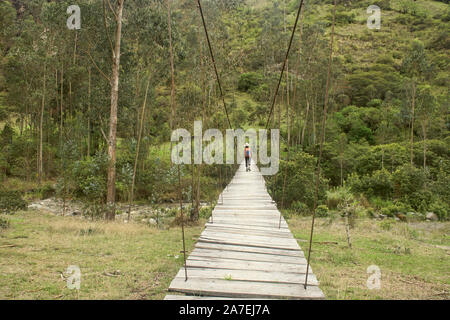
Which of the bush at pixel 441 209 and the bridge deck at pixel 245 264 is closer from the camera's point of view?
the bridge deck at pixel 245 264

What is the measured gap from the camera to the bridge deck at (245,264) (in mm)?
2193

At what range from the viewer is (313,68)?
61.9ft

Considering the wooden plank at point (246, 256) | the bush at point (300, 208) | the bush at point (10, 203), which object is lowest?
the bush at point (300, 208)

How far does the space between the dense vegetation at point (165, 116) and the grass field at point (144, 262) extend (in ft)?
4.58

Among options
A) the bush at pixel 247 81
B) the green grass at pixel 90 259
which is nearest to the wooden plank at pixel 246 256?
the green grass at pixel 90 259

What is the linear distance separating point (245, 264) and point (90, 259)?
2.35m

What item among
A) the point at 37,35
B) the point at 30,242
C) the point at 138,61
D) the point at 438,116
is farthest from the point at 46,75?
the point at 438,116

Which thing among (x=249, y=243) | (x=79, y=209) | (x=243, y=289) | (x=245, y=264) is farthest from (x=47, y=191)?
(x=243, y=289)

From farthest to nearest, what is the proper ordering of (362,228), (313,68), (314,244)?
(313,68) < (362,228) < (314,244)

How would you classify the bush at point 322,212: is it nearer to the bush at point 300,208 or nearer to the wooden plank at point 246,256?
the bush at point 300,208

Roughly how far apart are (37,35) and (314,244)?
1589 centimetres

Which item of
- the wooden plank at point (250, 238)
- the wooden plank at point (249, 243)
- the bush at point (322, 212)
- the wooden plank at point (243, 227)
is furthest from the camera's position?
the bush at point (322, 212)

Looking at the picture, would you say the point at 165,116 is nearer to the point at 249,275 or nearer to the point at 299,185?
the point at 299,185
